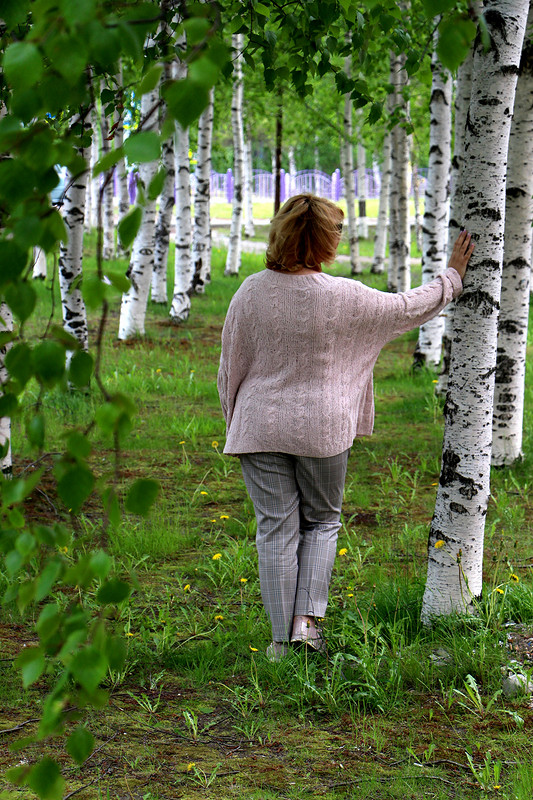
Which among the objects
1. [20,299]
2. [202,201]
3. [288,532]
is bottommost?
[288,532]

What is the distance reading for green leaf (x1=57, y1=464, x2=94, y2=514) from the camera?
43.6 inches

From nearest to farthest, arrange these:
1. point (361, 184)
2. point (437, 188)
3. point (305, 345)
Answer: point (305, 345) < point (437, 188) < point (361, 184)

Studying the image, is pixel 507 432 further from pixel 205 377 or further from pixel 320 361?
pixel 205 377

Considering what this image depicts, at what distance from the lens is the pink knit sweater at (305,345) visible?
309cm

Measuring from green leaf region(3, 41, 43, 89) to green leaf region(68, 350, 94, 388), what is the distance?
1.24 feet

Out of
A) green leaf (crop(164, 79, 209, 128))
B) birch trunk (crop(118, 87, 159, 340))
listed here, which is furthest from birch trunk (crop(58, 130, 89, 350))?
green leaf (crop(164, 79, 209, 128))

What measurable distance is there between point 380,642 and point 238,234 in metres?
13.9

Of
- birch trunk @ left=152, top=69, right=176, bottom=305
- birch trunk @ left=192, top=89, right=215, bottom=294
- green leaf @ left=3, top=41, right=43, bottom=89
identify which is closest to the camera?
green leaf @ left=3, top=41, right=43, bottom=89

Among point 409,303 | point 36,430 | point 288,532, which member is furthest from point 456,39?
point 288,532

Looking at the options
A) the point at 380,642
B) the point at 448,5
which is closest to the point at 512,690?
the point at 380,642

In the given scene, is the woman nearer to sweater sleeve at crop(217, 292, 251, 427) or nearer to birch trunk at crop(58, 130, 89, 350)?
sweater sleeve at crop(217, 292, 251, 427)

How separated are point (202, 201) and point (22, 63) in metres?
12.9

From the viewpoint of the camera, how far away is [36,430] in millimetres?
1151

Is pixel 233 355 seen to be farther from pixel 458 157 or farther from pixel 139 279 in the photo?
pixel 139 279
